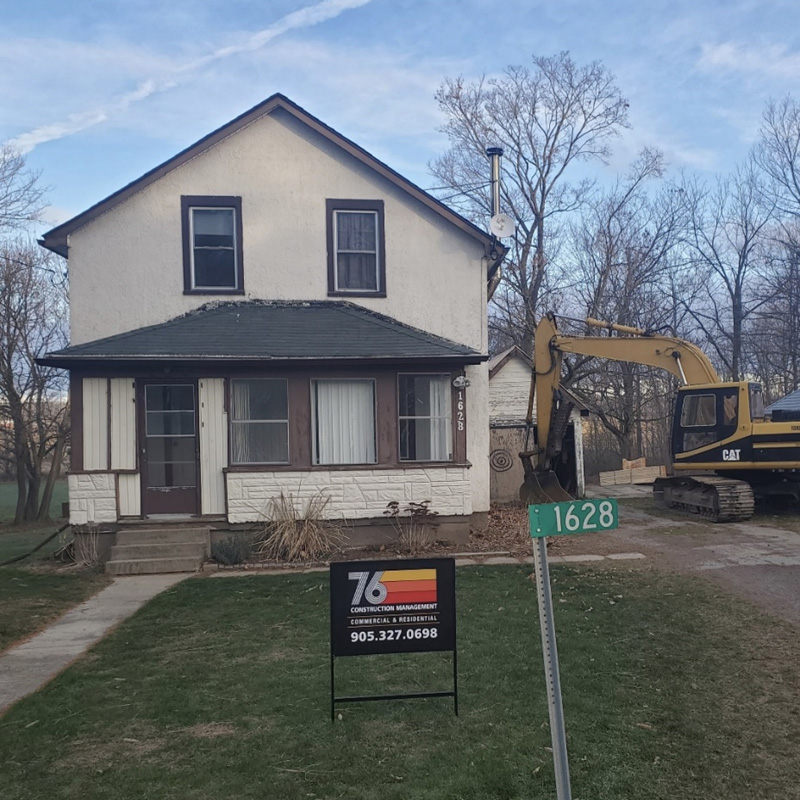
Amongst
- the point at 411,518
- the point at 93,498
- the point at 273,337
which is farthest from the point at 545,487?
the point at 93,498

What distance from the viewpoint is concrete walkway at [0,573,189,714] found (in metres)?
6.18

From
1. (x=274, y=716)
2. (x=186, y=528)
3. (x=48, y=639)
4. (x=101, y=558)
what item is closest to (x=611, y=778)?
(x=274, y=716)

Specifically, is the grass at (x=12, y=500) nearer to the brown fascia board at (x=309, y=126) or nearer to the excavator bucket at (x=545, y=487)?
the brown fascia board at (x=309, y=126)

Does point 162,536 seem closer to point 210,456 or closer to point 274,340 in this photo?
point 210,456

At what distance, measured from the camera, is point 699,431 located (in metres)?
15.7

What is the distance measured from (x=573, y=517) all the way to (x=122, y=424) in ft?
32.0

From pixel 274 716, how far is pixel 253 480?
6.92 meters

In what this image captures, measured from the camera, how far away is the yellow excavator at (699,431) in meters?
14.8

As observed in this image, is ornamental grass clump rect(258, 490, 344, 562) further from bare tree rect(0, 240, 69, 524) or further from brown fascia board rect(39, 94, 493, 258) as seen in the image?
bare tree rect(0, 240, 69, 524)

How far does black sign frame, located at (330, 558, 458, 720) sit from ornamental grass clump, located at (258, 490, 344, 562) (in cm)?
627

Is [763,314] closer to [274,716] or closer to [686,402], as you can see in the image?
[686,402]

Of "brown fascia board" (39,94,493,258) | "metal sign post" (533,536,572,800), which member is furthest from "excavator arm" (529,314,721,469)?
"metal sign post" (533,536,572,800)

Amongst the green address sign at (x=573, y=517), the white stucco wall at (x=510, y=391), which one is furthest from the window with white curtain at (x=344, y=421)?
the white stucco wall at (x=510, y=391)

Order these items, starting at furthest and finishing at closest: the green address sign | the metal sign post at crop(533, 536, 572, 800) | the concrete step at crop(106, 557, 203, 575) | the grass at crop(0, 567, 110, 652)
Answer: the concrete step at crop(106, 557, 203, 575) < the grass at crop(0, 567, 110, 652) < the green address sign < the metal sign post at crop(533, 536, 572, 800)
